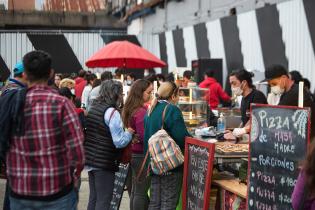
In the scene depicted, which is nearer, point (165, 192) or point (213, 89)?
point (165, 192)

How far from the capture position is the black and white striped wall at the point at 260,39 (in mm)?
11536

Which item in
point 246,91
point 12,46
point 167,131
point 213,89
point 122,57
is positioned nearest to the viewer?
point 167,131

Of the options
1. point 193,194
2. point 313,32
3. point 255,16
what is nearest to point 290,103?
point 193,194

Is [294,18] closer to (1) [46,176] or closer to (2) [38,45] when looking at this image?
(1) [46,176]

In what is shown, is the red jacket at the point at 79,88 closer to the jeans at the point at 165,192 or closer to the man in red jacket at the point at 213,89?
the man in red jacket at the point at 213,89

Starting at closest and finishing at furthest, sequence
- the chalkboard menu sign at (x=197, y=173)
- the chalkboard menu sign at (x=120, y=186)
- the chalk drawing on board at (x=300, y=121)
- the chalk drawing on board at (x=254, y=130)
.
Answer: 1. the chalk drawing on board at (x=300, y=121)
2. the chalk drawing on board at (x=254, y=130)
3. the chalkboard menu sign at (x=197, y=173)
4. the chalkboard menu sign at (x=120, y=186)

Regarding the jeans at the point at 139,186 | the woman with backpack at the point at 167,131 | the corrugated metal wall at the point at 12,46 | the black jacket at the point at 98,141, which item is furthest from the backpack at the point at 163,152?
the corrugated metal wall at the point at 12,46

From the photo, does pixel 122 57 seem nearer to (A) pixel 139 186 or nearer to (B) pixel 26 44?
(A) pixel 139 186

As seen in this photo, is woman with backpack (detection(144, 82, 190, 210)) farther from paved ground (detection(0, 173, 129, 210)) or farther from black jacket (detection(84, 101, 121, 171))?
paved ground (detection(0, 173, 129, 210))

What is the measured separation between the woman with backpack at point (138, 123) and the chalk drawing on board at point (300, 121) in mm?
2219

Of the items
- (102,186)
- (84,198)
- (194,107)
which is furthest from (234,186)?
(84,198)

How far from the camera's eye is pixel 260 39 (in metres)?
13.8

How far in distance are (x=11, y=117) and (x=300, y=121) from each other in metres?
2.11

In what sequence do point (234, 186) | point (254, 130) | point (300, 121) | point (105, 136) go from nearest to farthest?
point (300, 121) → point (254, 130) → point (105, 136) → point (234, 186)
